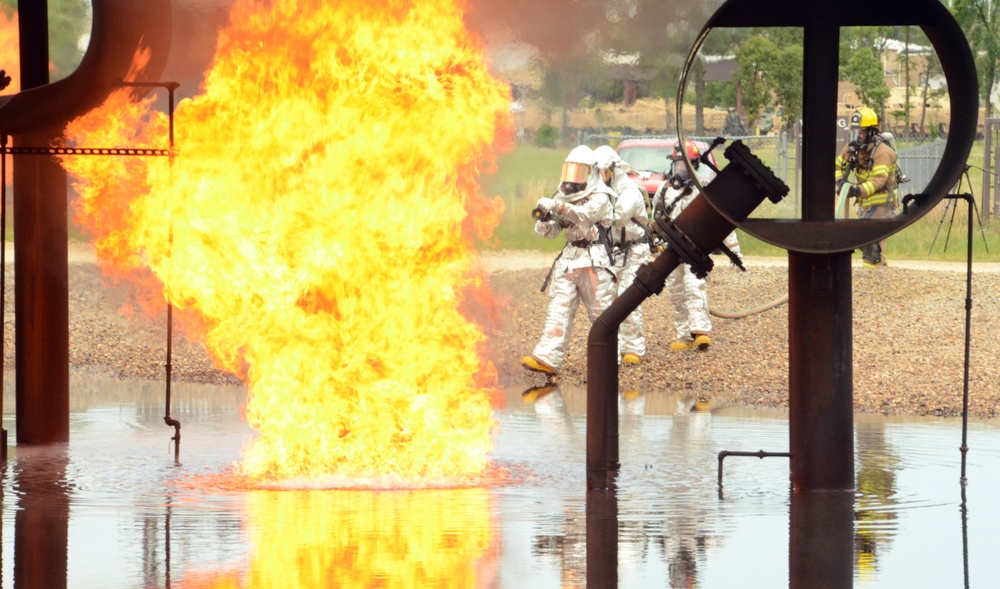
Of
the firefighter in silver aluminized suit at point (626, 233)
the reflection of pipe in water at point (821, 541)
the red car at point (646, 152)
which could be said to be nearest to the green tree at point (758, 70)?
the red car at point (646, 152)

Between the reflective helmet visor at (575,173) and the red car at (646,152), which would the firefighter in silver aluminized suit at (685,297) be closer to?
the reflective helmet visor at (575,173)

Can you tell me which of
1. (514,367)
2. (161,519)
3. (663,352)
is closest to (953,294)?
(663,352)

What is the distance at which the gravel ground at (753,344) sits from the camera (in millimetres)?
13773

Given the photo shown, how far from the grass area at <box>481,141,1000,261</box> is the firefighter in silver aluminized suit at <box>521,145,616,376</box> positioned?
7.90 meters

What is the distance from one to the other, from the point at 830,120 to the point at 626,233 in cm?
750

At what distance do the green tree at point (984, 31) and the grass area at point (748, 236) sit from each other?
6.05ft

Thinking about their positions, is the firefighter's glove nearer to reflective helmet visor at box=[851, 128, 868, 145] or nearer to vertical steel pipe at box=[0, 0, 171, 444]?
vertical steel pipe at box=[0, 0, 171, 444]

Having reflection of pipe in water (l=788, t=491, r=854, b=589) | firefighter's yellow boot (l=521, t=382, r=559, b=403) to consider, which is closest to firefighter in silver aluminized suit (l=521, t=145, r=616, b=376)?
firefighter's yellow boot (l=521, t=382, r=559, b=403)

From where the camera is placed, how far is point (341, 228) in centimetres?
913

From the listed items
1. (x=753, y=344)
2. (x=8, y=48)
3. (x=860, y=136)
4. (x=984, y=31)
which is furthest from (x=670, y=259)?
(x=984, y=31)

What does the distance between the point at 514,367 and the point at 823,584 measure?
31.8 ft

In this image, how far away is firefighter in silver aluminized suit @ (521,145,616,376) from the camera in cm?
1462

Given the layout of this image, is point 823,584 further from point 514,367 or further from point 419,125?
point 514,367

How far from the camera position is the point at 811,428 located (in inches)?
331
